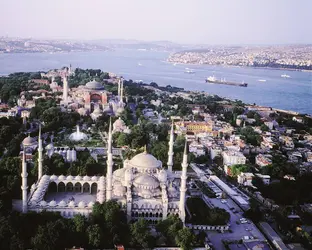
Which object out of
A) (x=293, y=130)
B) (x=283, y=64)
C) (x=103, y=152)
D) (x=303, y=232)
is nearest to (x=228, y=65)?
(x=283, y=64)

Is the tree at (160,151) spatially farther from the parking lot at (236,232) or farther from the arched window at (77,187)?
the parking lot at (236,232)

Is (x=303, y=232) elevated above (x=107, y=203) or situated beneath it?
situated beneath

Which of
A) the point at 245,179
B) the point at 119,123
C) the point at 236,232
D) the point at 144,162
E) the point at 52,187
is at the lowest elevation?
the point at 236,232

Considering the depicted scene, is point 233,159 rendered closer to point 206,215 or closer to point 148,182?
point 206,215

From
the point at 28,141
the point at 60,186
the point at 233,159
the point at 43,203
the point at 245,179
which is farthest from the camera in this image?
the point at 28,141

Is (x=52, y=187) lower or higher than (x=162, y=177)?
lower

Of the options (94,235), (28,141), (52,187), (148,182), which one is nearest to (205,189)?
(148,182)

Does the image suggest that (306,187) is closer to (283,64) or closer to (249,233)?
(249,233)
